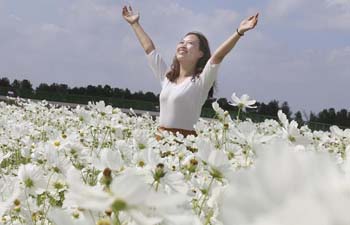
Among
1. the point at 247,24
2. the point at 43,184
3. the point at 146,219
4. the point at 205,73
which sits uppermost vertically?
the point at 247,24

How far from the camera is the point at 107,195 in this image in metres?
0.37

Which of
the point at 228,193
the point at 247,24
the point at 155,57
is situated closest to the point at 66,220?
the point at 228,193

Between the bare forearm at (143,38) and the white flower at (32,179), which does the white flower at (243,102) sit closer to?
the white flower at (32,179)

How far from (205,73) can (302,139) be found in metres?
2.20

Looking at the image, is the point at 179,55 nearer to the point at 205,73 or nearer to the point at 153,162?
the point at 205,73

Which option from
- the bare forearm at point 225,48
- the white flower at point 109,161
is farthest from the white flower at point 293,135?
the bare forearm at point 225,48

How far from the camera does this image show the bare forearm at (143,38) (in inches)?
154

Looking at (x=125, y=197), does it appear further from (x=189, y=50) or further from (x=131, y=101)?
(x=131, y=101)

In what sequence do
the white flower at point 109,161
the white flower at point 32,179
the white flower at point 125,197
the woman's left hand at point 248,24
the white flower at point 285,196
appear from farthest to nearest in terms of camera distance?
1. the woman's left hand at point 248,24
2. the white flower at point 32,179
3. the white flower at point 109,161
4. the white flower at point 125,197
5. the white flower at point 285,196

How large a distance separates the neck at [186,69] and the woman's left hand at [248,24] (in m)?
0.54

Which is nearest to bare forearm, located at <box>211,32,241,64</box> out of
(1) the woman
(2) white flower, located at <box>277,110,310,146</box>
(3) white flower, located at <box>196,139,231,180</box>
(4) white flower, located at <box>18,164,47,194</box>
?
(1) the woman

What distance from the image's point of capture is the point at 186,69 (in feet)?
11.5

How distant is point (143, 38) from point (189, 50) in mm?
603

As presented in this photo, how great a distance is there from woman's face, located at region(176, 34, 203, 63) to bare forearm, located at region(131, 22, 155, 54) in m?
0.37
